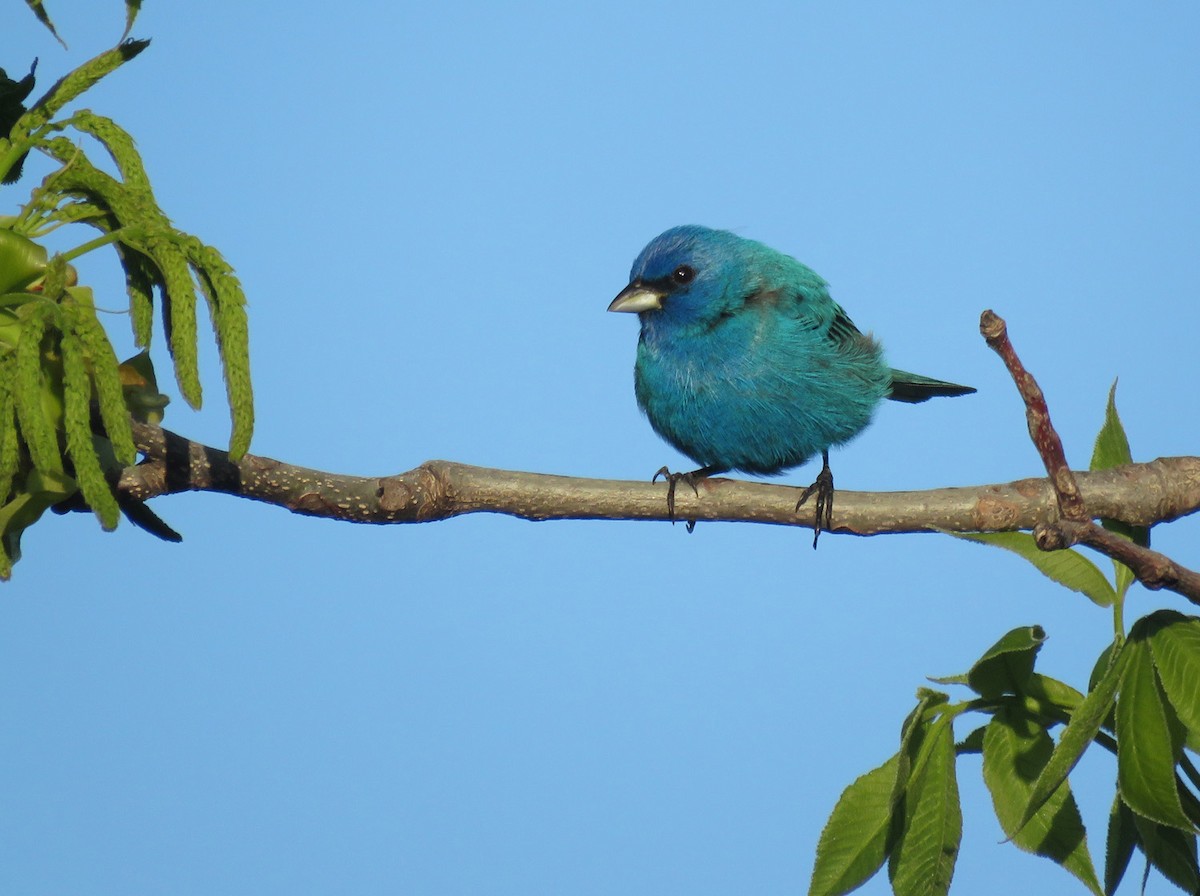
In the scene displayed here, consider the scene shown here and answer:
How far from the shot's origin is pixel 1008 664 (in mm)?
2863

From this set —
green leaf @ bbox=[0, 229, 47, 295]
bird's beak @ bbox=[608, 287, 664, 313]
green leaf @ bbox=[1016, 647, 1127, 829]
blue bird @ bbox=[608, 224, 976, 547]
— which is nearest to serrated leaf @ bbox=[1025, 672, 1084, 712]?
green leaf @ bbox=[1016, 647, 1127, 829]

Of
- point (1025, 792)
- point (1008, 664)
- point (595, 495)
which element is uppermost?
point (595, 495)

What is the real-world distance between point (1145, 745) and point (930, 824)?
53 cm

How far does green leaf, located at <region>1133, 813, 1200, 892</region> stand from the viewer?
2762 mm

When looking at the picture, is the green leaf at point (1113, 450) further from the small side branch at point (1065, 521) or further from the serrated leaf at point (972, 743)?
the serrated leaf at point (972, 743)

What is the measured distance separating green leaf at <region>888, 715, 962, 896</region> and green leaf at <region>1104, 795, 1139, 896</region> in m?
0.39

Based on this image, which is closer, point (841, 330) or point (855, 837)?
point (855, 837)

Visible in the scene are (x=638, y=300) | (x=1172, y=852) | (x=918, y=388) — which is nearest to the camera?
(x=1172, y=852)

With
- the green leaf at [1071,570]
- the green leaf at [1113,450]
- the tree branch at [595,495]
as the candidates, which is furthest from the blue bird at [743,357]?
the green leaf at [1071,570]

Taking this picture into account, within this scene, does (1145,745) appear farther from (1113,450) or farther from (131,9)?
(131,9)

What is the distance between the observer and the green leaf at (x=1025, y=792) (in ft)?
9.75

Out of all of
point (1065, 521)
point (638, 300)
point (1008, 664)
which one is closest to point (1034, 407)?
point (1065, 521)

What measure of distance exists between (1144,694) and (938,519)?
1281 millimetres

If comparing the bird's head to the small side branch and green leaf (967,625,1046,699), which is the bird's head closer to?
the small side branch
